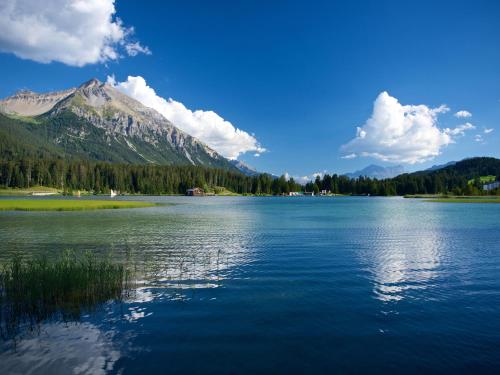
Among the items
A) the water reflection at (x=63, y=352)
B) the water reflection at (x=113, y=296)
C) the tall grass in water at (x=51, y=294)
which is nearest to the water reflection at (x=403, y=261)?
the water reflection at (x=113, y=296)

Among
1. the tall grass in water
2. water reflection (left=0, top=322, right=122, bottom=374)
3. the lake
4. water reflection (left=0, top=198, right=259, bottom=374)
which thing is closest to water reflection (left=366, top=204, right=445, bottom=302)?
the lake

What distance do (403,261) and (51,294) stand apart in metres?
30.6

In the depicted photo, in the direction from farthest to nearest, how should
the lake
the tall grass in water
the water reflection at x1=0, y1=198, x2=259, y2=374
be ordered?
the tall grass in water → the water reflection at x1=0, y1=198, x2=259, y2=374 → the lake

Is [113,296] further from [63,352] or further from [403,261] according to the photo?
[403,261]

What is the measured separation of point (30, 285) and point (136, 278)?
7.81m

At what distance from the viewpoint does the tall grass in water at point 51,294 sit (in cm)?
1906

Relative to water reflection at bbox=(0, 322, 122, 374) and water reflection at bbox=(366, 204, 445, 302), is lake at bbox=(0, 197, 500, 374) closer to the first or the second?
water reflection at bbox=(0, 322, 122, 374)

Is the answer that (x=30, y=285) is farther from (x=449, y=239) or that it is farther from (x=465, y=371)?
(x=449, y=239)

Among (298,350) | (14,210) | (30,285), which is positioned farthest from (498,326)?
(14,210)

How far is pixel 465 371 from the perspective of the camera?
13977 millimetres

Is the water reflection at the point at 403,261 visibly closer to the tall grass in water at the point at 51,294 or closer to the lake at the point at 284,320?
the lake at the point at 284,320

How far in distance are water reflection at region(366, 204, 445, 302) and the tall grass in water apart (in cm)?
1749

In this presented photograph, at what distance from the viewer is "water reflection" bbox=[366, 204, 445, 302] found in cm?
2638

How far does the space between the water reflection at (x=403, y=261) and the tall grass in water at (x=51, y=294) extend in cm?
1749
